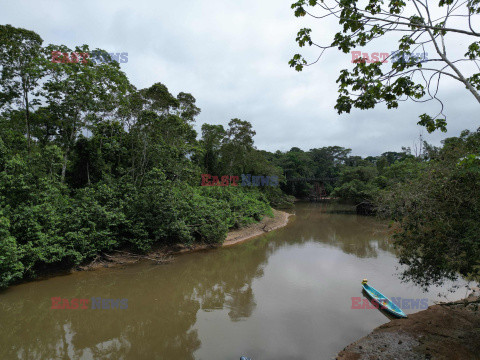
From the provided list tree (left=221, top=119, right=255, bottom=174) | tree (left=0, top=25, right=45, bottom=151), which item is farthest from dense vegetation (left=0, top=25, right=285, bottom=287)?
tree (left=221, top=119, right=255, bottom=174)

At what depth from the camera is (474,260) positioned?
12.6 feet

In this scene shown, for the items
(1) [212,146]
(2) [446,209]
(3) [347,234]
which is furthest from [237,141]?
(2) [446,209]

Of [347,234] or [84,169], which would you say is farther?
[347,234]

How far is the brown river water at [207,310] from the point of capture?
5414mm

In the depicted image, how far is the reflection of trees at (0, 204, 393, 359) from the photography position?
540 cm

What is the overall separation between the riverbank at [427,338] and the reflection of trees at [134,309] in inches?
87.3

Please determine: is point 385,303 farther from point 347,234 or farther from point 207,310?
point 347,234

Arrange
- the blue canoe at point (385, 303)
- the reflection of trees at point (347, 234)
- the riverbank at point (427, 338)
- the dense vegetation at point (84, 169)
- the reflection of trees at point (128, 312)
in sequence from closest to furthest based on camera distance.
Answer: the riverbank at point (427, 338) → the reflection of trees at point (128, 312) → the blue canoe at point (385, 303) → the dense vegetation at point (84, 169) → the reflection of trees at point (347, 234)

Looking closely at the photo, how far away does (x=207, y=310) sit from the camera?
7.24 m

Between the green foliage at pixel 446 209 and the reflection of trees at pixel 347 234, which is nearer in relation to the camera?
the green foliage at pixel 446 209

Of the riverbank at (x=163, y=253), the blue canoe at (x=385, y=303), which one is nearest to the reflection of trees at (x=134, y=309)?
the riverbank at (x=163, y=253)

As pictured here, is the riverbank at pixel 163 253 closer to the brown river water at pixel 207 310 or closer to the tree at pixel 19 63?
the brown river water at pixel 207 310

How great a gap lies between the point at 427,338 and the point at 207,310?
522cm

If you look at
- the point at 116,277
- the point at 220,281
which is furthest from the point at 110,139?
the point at 220,281
